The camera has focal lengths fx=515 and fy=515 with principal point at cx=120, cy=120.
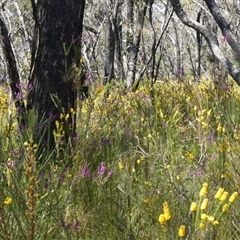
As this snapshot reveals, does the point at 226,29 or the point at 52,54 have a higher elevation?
the point at 226,29

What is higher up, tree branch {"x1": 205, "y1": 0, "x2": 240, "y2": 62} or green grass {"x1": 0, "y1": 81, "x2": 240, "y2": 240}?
tree branch {"x1": 205, "y1": 0, "x2": 240, "y2": 62}

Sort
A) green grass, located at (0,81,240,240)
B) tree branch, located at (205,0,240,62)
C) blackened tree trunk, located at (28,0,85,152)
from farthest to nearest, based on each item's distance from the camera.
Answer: blackened tree trunk, located at (28,0,85,152) → tree branch, located at (205,0,240,62) → green grass, located at (0,81,240,240)

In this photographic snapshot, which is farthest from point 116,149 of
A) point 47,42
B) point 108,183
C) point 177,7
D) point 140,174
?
point 177,7

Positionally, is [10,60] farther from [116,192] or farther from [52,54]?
[116,192]

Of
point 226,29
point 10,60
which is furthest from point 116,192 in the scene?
point 226,29

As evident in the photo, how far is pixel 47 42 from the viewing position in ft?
11.6

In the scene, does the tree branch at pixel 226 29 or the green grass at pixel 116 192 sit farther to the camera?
the tree branch at pixel 226 29

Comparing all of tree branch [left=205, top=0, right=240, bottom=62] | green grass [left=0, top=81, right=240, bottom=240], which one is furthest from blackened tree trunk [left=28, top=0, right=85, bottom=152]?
tree branch [left=205, top=0, right=240, bottom=62]

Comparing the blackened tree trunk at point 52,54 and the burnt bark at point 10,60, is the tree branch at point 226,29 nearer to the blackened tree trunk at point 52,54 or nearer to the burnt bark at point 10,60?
the blackened tree trunk at point 52,54

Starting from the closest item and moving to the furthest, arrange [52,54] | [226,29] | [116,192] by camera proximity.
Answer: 1. [116,192]
2. [226,29]
3. [52,54]

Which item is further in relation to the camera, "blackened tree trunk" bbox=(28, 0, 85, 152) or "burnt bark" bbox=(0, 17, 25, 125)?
"blackened tree trunk" bbox=(28, 0, 85, 152)

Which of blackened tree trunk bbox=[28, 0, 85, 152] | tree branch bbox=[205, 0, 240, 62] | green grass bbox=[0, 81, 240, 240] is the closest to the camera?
green grass bbox=[0, 81, 240, 240]

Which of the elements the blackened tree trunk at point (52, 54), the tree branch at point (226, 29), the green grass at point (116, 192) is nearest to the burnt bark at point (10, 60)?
the blackened tree trunk at point (52, 54)

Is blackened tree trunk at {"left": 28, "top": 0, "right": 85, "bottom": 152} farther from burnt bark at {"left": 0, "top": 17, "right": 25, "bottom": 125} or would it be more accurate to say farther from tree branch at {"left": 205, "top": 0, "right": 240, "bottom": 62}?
tree branch at {"left": 205, "top": 0, "right": 240, "bottom": 62}
